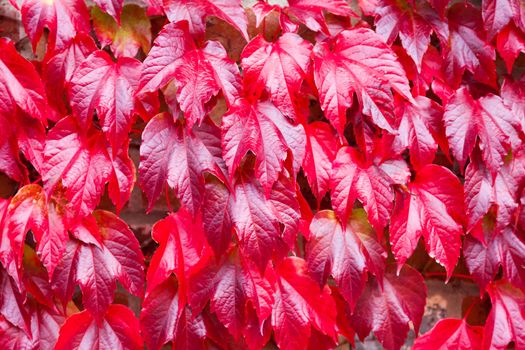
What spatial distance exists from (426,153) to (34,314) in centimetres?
74

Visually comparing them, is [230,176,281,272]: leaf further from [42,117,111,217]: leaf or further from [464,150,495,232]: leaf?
[464,150,495,232]: leaf

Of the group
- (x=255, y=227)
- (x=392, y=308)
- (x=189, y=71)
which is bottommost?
(x=392, y=308)

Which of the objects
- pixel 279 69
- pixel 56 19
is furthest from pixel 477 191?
pixel 56 19

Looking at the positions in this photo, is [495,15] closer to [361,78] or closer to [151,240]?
[361,78]

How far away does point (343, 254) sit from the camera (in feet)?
3.72

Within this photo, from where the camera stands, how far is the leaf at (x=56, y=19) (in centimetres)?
104

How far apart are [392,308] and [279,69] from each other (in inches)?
18.9

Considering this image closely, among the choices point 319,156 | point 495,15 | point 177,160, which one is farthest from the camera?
point 495,15

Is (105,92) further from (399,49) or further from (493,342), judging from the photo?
(493,342)

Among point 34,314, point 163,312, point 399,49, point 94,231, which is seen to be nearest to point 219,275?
point 163,312

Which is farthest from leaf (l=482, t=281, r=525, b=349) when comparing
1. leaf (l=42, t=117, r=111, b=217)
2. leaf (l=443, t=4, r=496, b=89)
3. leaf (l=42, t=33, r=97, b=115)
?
leaf (l=42, t=33, r=97, b=115)

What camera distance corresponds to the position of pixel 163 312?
1.11 meters

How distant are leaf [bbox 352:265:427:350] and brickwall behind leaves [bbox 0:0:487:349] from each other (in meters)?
0.16

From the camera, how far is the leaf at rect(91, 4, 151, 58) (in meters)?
1.14
